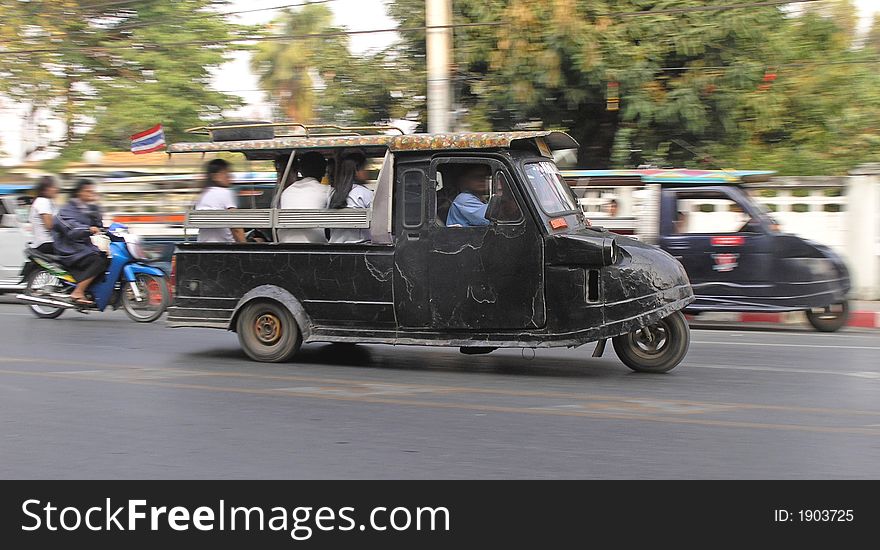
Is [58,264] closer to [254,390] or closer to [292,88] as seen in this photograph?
[254,390]

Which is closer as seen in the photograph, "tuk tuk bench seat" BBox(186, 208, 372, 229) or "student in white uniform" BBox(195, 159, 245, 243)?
"tuk tuk bench seat" BBox(186, 208, 372, 229)

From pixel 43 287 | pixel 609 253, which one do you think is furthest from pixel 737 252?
pixel 43 287

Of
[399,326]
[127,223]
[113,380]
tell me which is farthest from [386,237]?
[127,223]

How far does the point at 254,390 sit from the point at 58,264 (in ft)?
20.9

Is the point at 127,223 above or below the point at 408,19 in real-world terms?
below

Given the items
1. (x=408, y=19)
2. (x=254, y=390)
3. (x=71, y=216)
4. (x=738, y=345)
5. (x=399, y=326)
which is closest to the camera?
(x=254, y=390)

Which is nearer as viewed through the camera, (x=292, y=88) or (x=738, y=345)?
(x=738, y=345)

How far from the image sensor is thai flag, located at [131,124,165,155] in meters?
23.3

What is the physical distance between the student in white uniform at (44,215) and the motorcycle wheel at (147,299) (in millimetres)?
1287

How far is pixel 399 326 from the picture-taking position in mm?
8664

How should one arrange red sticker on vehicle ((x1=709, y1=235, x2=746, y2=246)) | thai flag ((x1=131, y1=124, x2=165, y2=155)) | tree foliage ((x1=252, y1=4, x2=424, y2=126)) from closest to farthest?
red sticker on vehicle ((x1=709, y1=235, x2=746, y2=246)) < tree foliage ((x1=252, y1=4, x2=424, y2=126)) < thai flag ((x1=131, y1=124, x2=165, y2=155))

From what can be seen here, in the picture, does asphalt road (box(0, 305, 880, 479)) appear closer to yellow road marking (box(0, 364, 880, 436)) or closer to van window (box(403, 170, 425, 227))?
yellow road marking (box(0, 364, 880, 436))

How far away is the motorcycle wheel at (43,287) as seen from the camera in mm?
13312

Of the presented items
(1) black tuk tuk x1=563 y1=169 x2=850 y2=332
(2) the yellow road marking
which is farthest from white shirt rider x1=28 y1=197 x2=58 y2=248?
(1) black tuk tuk x1=563 y1=169 x2=850 y2=332
